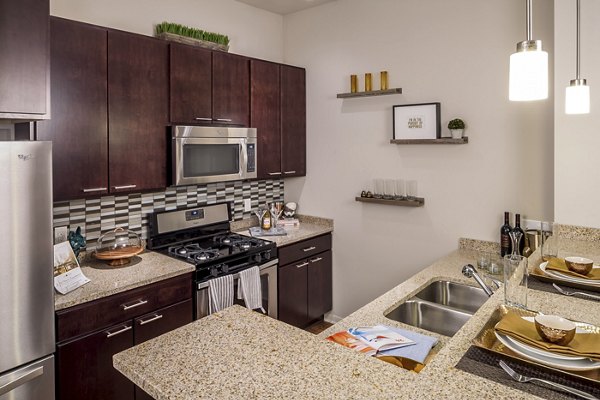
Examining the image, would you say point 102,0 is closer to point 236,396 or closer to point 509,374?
point 236,396

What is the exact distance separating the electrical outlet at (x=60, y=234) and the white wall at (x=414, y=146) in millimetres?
2064

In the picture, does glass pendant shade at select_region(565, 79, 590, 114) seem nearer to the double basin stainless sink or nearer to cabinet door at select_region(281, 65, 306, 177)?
the double basin stainless sink

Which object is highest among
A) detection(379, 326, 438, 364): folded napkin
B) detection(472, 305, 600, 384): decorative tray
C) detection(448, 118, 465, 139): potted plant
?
detection(448, 118, 465, 139): potted plant

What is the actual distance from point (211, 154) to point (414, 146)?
5.02ft

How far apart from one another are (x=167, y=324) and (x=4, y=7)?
175 centimetres

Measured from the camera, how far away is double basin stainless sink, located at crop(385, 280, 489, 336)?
207cm

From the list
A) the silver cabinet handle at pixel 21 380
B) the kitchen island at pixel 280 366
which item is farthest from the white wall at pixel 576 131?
the silver cabinet handle at pixel 21 380

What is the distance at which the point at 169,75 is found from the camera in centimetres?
276

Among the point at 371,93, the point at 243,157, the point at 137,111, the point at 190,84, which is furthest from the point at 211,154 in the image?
the point at 371,93

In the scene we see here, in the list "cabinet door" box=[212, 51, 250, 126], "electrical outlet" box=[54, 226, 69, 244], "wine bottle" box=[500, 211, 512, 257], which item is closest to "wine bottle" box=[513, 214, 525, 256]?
"wine bottle" box=[500, 211, 512, 257]

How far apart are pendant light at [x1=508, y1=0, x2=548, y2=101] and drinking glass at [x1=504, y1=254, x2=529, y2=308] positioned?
0.60m

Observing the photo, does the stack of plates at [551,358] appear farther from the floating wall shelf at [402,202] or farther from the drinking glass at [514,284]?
the floating wall shelf at [402,202]

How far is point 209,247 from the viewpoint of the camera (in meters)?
3.06

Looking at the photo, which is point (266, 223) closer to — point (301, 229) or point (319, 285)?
point (301, 229)
